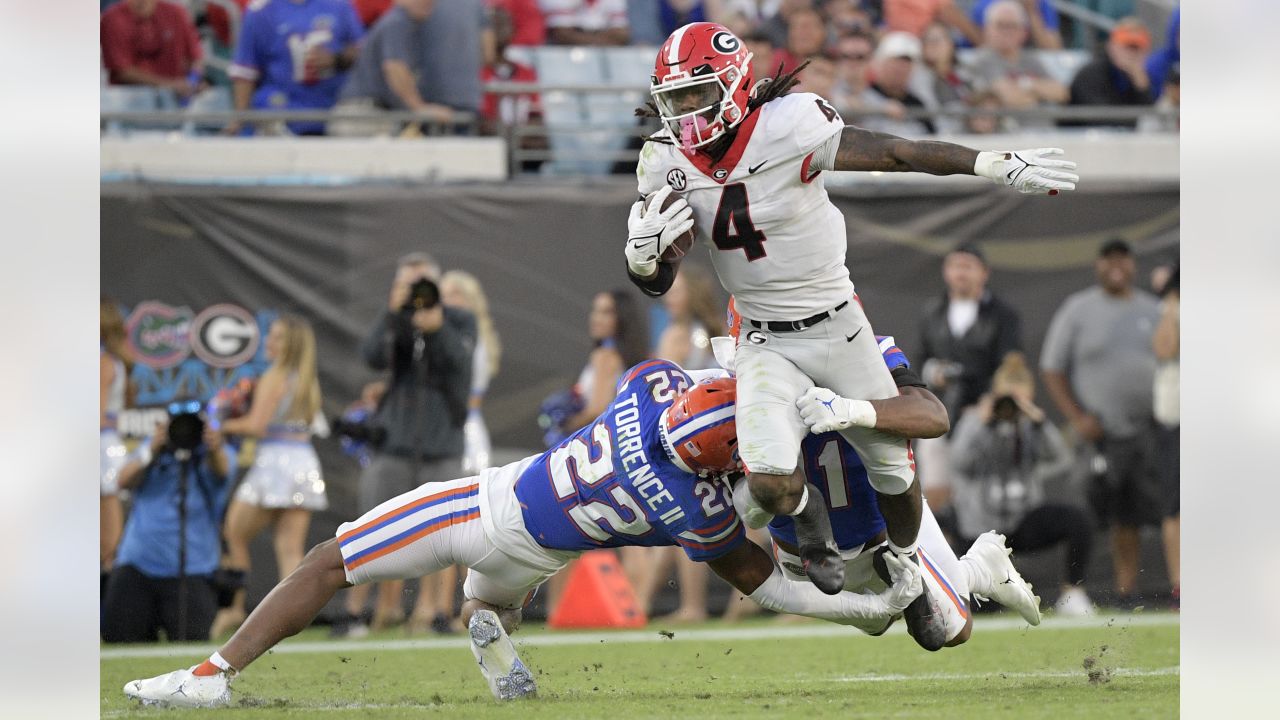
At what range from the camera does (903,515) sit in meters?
5.66

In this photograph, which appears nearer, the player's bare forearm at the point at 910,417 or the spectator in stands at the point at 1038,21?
Answer: the player's bare forearm at the point at 910,417

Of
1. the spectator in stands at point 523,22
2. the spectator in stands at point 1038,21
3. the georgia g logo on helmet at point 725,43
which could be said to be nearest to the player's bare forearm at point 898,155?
the georgia g logo on helmet at point 725,43

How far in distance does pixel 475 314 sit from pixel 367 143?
1737mm

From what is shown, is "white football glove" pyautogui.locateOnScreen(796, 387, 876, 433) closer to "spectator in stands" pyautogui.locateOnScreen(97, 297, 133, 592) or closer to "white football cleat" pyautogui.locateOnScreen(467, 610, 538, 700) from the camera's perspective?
"white football cleat" pyautogui.locateOnScreen(467, 610, 538, 700)

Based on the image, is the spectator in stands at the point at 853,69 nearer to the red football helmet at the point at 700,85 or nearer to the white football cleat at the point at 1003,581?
the white football cleat at the point at 1003,581

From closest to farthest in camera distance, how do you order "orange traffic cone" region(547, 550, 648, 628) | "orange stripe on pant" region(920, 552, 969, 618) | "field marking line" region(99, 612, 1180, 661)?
"orange stripe on pant" region(920, 552, 969, 618)
"field marking line" region(99, 612, 1180, 661)
"orange traffic cone" region(547, 550, 648, 628)

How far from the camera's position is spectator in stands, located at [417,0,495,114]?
1110cm

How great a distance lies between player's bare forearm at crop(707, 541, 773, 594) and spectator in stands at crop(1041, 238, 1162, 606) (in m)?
5.32

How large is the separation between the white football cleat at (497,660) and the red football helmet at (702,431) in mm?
973

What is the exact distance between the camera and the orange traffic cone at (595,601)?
9352 millimetres


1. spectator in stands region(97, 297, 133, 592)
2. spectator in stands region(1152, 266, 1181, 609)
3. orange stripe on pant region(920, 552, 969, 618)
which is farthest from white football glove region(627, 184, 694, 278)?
spectator in stands region(1152, 266, 1181, 609)
